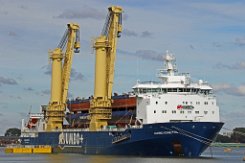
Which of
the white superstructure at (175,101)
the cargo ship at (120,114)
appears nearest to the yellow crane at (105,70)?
the cargo ship at (120,114)

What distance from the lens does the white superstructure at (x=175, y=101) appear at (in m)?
78.1

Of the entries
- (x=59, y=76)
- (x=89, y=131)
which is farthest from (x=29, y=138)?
(x=89, y=131)

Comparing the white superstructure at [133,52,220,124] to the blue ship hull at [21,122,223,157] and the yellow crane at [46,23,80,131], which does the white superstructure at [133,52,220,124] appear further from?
the yellow crane at [46,23,80,131]

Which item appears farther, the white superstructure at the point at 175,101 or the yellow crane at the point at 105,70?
the yellow crane at the point at 105,70

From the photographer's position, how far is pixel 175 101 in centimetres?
7806

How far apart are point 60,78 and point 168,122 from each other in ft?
108

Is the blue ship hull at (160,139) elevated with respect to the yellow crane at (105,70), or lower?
lower

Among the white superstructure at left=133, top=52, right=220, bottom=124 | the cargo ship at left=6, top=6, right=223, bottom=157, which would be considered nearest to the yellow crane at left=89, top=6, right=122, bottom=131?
the cargo ship at left=6, top=6, right=223, bottom=157

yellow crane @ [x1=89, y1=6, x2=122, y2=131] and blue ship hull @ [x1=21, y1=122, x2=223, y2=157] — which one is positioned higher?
yellow crane @ [x1=89, y1=6, x2=122, y2=131]

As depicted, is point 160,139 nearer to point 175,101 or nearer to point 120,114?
point 175,101

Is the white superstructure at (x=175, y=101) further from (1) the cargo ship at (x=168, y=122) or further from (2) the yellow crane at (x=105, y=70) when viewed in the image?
(2) the yellow crane at (x=105, y=70)

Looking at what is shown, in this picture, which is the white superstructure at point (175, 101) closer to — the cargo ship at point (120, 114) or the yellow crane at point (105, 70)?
the cargo ship at point (120, 114)

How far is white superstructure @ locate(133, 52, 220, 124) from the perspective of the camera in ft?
256

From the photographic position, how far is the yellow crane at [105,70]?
89250 mm
